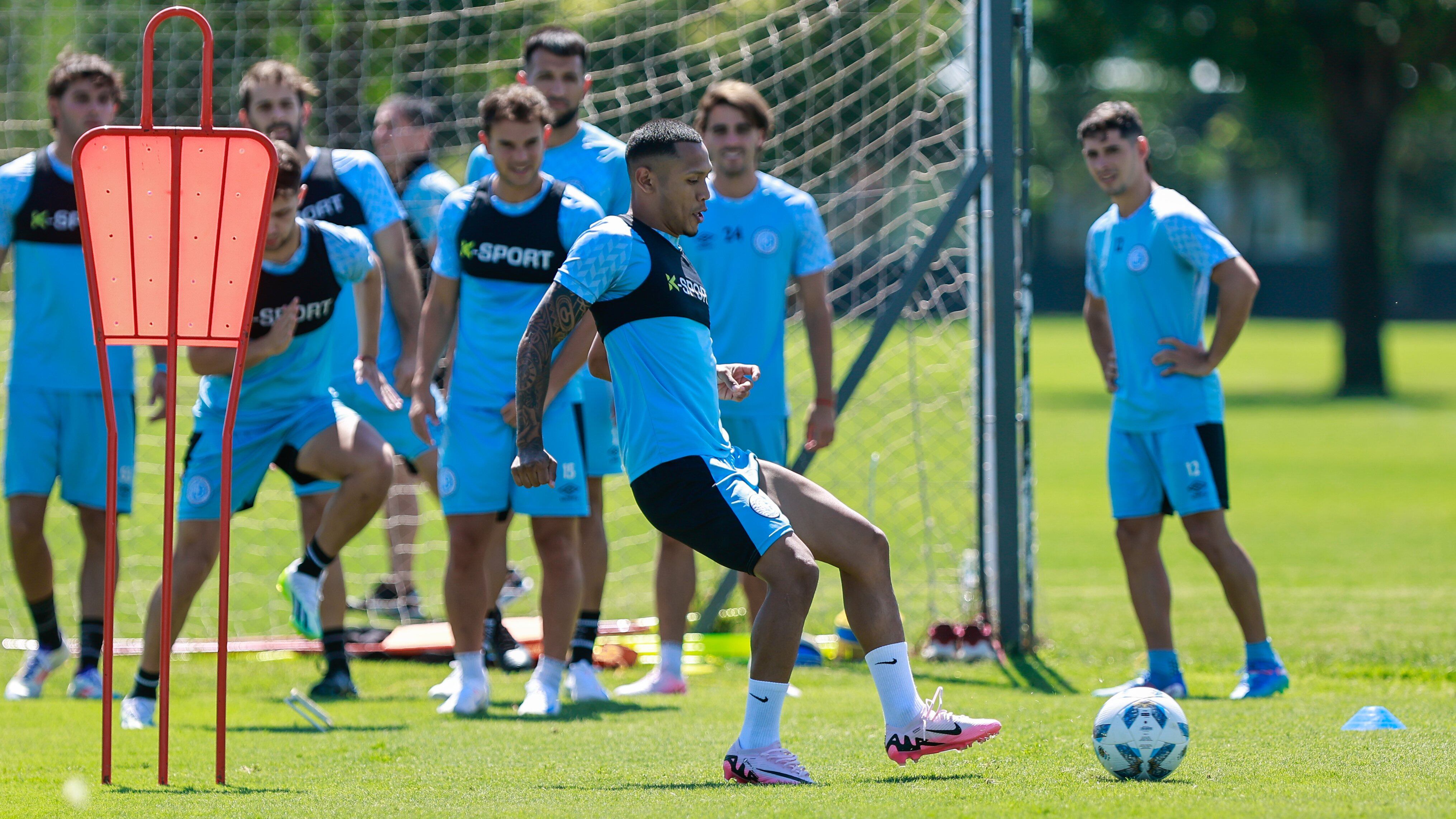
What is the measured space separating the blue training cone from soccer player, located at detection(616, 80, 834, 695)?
2.53 m

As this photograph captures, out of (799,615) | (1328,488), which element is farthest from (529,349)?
(1328,488)

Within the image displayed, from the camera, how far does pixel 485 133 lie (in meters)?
6.20

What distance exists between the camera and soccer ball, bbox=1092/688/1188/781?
4355mm

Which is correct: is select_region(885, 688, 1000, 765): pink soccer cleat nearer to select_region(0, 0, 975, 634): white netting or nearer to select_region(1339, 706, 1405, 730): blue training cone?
select_region(1339, 706, 1405, 730): blue training cone

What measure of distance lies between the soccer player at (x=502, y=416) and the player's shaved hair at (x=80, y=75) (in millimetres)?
1902

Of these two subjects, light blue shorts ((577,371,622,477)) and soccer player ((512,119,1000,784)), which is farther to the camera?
light blue shorts ((577,371,622,477))

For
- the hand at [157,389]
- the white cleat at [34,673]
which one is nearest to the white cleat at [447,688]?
the white cleat at [34,673]

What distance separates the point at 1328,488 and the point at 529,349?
12.9 metres

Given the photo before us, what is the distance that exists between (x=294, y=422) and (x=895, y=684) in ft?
9.78

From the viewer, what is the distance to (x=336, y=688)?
22.3 ft

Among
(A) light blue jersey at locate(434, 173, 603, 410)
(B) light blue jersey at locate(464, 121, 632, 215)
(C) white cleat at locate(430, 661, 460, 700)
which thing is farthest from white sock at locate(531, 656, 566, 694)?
(B) light blue jersey at locate(464, 121, 632, 215)

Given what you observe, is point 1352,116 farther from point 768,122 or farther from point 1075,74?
point 768,122

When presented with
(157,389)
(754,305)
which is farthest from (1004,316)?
(157,389)

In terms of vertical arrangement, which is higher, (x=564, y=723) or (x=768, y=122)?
(x=768, y=122)
